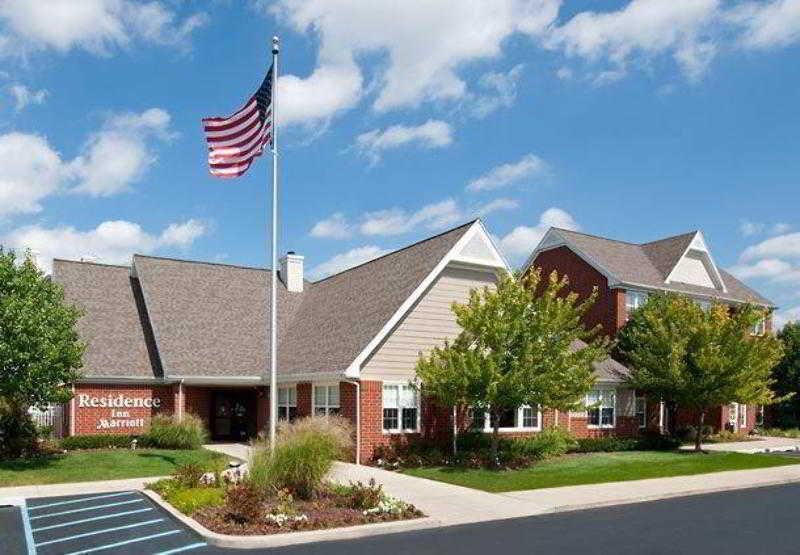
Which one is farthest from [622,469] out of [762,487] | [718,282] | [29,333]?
[718,282]

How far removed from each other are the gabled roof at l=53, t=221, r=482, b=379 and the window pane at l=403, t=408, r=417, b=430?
8.66 feet

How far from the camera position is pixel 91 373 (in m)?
26.3

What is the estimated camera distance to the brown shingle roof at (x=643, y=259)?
36281 mm

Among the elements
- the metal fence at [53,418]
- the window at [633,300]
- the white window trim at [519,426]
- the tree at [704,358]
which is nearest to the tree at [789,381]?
the window at [633,300]

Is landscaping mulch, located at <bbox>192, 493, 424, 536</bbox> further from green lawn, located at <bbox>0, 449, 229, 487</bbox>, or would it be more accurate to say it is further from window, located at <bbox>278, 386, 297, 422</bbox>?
window, located at <bbox>278, 386, 297, 422</bbox>

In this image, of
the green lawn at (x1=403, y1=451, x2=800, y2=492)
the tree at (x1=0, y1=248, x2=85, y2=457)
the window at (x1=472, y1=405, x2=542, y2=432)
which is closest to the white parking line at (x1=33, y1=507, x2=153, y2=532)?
the tree at (x1=0, y1=248, x2=85, y2=457)

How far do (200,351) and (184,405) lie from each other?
6.86 ft

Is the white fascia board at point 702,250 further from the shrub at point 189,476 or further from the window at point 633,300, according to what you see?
the shrub at point 189,476

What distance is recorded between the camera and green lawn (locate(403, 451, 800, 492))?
19344 mm

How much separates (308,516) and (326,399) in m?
10.7

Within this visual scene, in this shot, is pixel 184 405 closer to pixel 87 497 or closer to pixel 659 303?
pixel 87 497

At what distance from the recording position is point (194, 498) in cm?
1491

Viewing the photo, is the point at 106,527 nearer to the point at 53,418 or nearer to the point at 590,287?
the point at 53,418

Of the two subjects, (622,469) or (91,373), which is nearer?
(622,469)
